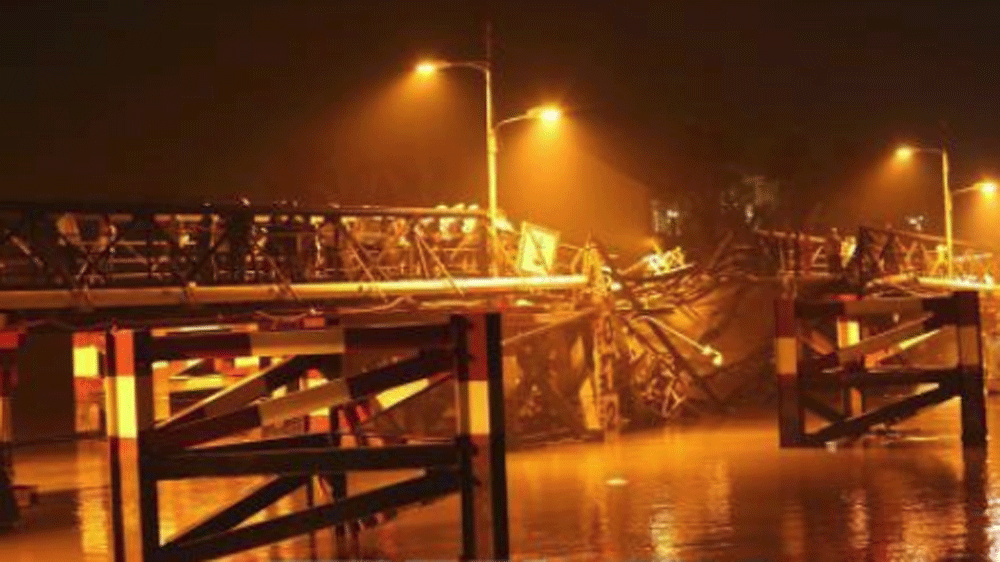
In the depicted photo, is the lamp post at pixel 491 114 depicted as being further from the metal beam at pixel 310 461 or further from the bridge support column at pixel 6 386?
the metal beam at pixel 310 461

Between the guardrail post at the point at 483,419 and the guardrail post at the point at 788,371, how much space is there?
34.6 feet

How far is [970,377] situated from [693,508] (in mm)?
6615

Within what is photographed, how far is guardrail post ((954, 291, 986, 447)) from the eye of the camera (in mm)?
19141


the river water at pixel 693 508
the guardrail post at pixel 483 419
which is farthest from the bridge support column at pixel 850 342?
the guardrail post at pixel 483 419

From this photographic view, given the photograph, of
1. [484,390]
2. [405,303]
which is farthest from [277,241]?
[484,390]

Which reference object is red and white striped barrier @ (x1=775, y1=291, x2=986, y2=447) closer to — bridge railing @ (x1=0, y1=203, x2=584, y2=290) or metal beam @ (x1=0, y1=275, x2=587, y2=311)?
metal beam @ (x1=0, y1=275, x2=587, y2=311)

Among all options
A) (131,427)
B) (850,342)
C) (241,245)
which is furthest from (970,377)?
(131,427)

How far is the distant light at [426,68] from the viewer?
24.5m

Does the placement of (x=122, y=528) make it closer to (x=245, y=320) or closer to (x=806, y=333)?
(x=245, y=320)

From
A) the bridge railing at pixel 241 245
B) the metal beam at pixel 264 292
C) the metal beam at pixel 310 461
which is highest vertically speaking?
the bridge railing at pixel 241 245

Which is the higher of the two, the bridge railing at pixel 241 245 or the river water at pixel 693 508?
the bridge railing at pixel 241 245

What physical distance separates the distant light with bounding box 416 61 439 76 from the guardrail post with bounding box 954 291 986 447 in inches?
380

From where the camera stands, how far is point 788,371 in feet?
64.2

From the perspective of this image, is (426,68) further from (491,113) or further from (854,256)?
(854,256)
